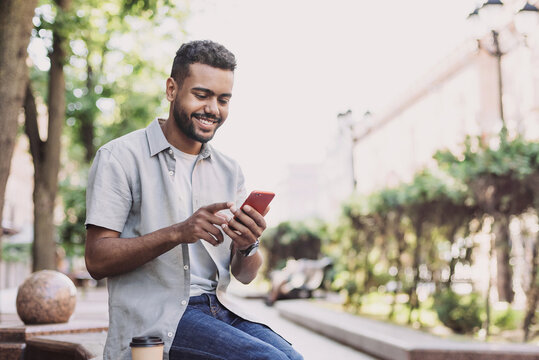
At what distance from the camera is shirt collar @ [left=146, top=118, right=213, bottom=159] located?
126 inches

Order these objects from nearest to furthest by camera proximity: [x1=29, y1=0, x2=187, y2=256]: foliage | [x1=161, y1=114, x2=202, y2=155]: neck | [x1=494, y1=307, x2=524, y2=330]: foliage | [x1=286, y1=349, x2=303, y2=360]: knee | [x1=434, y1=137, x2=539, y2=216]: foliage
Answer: [x1=286, y1=349, x2=303, y2=360]: knee
[x1=161, y1=114, x2=202, y2=155]: neck
[x1=434, y1=137, x2=539, y2=216]: foliage
[x1=494, y1=307, x2=524, y2=330]: foliage
[x1=29, y1=0, x2=187, y2=256]: foliage

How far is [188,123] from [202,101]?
12 cm

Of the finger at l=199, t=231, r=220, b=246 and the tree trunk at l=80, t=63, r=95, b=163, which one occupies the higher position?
the tree trunk at l=80, t=63, r=95, b=163

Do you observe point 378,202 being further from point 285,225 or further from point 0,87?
point 285,225

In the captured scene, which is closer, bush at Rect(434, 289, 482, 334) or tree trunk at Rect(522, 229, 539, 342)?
tree trunk at Rect(522, 229, 539, 342)

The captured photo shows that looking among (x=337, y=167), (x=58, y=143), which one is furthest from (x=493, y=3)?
(x=337, y=167)

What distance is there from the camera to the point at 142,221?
3.10 metres

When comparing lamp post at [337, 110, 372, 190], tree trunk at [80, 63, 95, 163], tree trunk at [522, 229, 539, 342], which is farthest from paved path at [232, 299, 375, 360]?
tree trunk at [80, 63, 95, 163]

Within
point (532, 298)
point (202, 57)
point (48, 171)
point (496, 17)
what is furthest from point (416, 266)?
point (202, 57)

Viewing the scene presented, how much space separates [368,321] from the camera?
1407cm

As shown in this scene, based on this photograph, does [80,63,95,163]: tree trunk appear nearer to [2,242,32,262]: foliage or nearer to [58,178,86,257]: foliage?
Result: [58,178,86,257]: foliage

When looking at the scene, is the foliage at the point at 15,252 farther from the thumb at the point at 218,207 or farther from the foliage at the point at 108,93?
the thumb at the point at 218,207

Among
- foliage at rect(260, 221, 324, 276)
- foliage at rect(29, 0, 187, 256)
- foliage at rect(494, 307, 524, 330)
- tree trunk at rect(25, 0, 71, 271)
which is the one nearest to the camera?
tree trunk at rect(25, 0, 71, 271)

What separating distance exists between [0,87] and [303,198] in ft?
498
